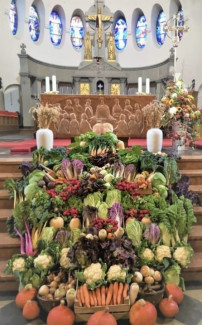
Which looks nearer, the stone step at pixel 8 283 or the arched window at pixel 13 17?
the stone step at pixel 8 283

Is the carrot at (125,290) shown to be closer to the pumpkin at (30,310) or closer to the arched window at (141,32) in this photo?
the pumpkin at (30,310)

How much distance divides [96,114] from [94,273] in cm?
421

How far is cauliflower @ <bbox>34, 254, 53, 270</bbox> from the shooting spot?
7.03 feet

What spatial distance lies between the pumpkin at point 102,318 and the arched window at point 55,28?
1494 centimetres

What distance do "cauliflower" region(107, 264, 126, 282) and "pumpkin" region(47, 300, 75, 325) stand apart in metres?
0.37

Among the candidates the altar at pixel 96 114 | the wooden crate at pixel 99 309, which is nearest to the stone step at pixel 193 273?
the wooden crate at pixel 99 309

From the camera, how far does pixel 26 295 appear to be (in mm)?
2059

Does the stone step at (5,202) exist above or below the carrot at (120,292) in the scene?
above

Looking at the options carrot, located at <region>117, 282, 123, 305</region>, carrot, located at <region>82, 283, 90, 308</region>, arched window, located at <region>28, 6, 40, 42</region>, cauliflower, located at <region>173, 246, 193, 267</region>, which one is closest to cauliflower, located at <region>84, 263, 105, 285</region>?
carrot, located at <region>82, 283, 90, 308</region>

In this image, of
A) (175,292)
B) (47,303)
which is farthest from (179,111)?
(47,303)

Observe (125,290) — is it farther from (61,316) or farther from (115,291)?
(61,316)

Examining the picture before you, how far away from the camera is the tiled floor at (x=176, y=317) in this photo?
2023mm

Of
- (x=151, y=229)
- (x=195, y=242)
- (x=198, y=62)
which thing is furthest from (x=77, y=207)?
(x=198, y=62)

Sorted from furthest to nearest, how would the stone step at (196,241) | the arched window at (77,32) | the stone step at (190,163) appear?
the arched window at (77,32) → the stone step at (190,163) → the stone step at (196,241)
